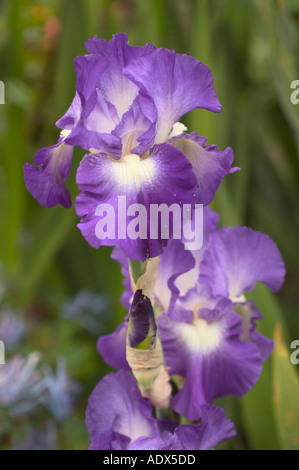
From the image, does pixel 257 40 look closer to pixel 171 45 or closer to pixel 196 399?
pixel 171 45

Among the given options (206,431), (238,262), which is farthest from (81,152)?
(206,431)

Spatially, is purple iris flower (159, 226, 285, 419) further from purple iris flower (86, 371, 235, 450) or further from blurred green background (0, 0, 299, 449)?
blurred green background (0, 0, 299, 449)

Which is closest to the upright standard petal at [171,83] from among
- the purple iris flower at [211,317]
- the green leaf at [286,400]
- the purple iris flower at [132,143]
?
the purple iris flower at [132,143]

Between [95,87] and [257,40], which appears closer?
[95,87]

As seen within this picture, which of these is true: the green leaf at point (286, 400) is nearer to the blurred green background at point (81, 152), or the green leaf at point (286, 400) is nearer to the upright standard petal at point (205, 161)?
the blurred green background at point (81, 152)

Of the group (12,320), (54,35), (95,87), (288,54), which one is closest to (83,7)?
(54,35)

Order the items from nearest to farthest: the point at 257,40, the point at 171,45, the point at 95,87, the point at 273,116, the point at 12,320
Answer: the point at 95,87 → the point at 12,320 → the point at 171,45 → the point at 273,116 → the point at 257,40

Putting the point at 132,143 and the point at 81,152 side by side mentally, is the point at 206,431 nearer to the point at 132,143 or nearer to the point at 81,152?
the point at 132,143

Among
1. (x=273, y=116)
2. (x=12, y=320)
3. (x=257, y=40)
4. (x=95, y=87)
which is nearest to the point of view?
(x=95, y=87)
